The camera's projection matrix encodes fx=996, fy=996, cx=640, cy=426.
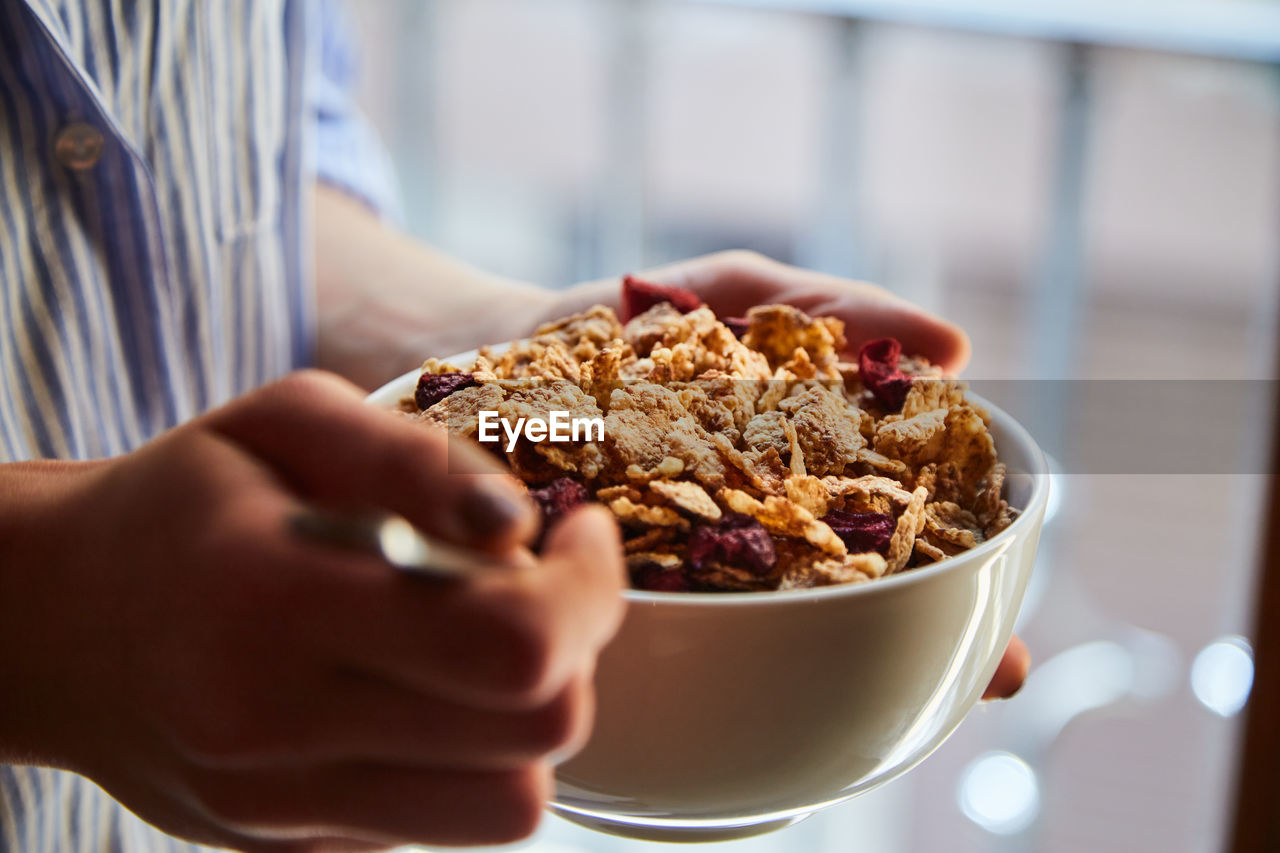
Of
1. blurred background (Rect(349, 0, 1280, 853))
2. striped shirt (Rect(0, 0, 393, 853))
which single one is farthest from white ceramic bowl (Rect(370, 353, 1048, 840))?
blurred background (Rect(349, 0, 1280, 853))

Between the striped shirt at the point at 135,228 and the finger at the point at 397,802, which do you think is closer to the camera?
the finger at the point at 397,802

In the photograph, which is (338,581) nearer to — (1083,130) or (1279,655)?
(1279,655)

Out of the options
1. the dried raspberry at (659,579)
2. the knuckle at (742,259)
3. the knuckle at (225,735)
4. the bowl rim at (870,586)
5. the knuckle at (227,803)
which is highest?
the knuckle at (742,259)

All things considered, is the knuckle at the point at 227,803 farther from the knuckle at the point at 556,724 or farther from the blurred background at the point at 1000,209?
the blurred background at the point at 1000,209

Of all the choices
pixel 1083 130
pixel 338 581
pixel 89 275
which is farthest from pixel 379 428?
pixel 1083 130

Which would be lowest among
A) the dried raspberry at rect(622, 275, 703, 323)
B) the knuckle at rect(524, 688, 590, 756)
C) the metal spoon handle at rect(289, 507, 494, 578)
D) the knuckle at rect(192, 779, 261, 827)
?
the knuckle at rect(192, 779, 261, 827)

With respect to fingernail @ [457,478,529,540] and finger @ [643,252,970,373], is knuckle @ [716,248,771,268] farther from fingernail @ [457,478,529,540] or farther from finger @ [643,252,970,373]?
fingernail @ [457,478,529,540]

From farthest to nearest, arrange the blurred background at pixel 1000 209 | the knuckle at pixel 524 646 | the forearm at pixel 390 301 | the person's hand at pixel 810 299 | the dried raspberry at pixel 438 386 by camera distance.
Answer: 1. the blurred background at pixel 1000 209
2. the forearm at pixel 390 301
3. the person's hand at pixel 810 299
4. the dried raspberry at pixel 438 386
5. the knuckle at pixel 524 646

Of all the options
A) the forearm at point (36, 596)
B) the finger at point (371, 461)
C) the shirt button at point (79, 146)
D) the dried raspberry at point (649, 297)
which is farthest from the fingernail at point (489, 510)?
the shirt button at point (79, 146)
